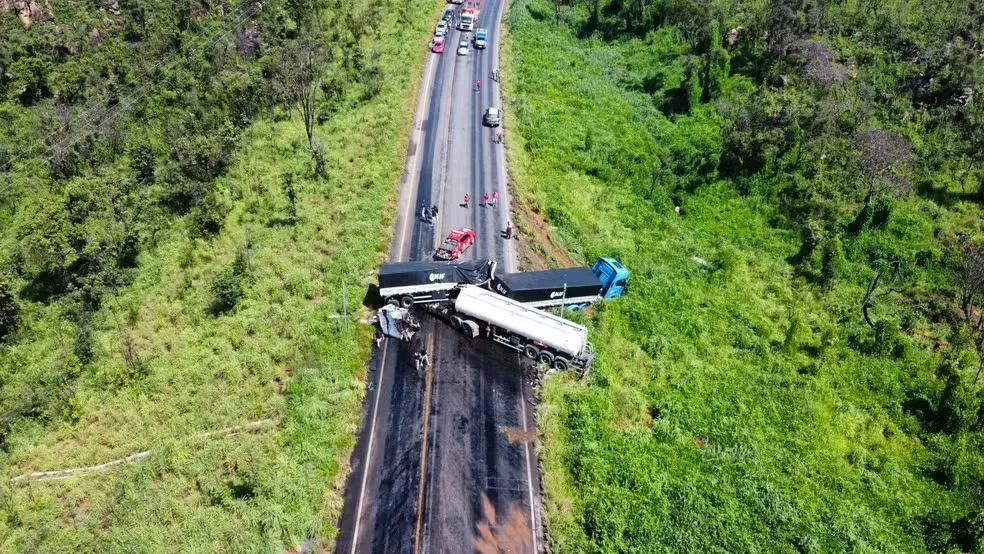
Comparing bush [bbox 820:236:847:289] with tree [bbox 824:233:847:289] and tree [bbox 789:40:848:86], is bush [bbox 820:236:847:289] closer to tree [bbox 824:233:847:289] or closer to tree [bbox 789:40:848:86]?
tree [bbox 824:233:847:289]

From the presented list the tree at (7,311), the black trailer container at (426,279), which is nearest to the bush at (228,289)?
the black trailer container at (426,279)

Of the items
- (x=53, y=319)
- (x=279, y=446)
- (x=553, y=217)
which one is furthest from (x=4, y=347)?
(x=553, y=217)

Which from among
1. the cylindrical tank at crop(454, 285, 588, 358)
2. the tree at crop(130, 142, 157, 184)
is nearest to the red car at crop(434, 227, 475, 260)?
the cylindrical tank at crop(454, 285, 588, 358)

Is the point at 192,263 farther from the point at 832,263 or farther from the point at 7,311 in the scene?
the point at 832,263

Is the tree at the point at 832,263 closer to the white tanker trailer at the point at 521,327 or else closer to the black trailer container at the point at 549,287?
the black trailer container at the point at 549,287

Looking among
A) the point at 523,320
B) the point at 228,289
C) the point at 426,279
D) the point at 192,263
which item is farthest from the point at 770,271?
the point at 192,263
